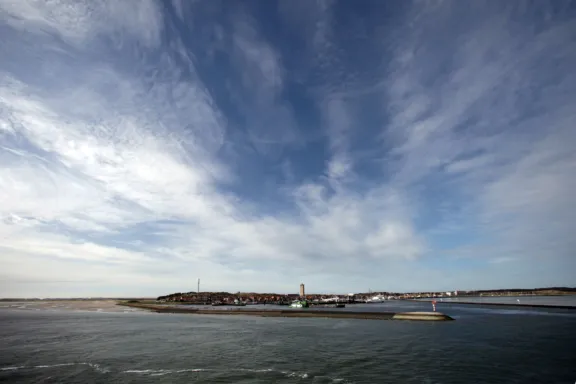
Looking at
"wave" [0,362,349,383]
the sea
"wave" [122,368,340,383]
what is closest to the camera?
the sea

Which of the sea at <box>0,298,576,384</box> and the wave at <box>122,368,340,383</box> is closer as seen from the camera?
the sea at <box>0,298,576,384</box>

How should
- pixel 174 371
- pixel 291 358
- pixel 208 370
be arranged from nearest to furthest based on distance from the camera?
pixel 174 371 < pixel 208 370 < pixel 291 358

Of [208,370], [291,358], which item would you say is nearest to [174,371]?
[208,370]

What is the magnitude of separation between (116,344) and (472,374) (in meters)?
44.3

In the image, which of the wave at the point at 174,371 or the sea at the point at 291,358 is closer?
the sea at the point at 291,358

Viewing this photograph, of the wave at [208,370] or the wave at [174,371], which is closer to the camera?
the wave at [208,370]

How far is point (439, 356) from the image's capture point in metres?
35.8

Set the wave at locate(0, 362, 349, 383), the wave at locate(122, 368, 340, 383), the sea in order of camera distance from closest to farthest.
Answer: the sea → the wave at locate(122, 368, 340, 383) → the wave at locate(0, 362, 349, 383)

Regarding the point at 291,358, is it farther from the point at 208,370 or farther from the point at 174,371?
the point at 174,371

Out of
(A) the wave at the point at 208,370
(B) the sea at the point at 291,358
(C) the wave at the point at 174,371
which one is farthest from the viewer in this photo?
(C) the wave at the point at 174,371

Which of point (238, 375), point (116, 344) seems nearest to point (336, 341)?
point (238, 375)

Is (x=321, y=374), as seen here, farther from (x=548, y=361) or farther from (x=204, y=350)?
(x=548, y=361)

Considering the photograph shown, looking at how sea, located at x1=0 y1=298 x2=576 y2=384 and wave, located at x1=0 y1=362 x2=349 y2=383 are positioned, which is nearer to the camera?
sea, located at x1=0 y1=298 x2=576 y2=384

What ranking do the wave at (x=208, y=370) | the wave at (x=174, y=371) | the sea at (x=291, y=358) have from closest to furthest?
the sea at (x=291, y=358), the wave at (x=208, y=370), the wave at (x=174, y=371)
